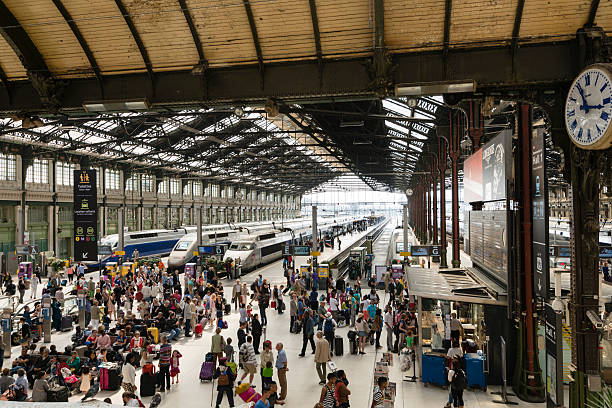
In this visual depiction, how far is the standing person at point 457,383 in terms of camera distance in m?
9.11

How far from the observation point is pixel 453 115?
20.9 meters

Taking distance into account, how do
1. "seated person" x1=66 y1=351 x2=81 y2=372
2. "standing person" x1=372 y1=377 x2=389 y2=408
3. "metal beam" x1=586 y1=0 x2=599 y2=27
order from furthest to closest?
"seated person" x1=66 y1=351 x2=81 y2=372, "standing person" x1=372 y1=377 x2=389 y2=408, "metal beam" x1=586 y1=0 x2=599 y2=27

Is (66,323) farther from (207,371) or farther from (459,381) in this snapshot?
(459,381)

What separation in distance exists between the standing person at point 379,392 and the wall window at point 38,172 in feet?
122

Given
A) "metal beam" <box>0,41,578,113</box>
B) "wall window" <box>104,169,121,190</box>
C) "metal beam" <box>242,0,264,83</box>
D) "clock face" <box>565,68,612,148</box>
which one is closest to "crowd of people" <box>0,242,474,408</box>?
"clock face" <box>565,68,612,148</box>

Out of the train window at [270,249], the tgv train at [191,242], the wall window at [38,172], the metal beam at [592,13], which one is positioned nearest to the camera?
the metal beam at [592,13]

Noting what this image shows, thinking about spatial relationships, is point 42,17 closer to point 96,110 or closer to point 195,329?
point 96,110

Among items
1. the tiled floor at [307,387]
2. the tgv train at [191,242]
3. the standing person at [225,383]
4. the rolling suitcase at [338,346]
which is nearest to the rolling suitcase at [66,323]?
the tiled floor at [307,387]

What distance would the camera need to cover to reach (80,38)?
27.5 ft

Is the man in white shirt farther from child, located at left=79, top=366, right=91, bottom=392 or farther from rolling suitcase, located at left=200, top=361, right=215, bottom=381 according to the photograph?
child, located at left=79, top=366, right=91, bottom=392

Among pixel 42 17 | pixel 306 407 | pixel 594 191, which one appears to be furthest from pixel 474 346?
pixel 42 17

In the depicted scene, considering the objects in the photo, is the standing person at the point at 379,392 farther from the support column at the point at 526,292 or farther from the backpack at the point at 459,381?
the support column at the point at 526,292

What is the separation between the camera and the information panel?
62.4 feet

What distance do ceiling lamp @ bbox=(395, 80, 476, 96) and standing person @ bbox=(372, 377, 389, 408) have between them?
5.41 meters
